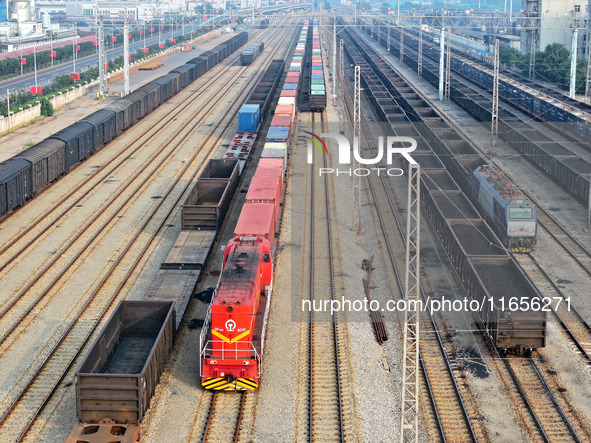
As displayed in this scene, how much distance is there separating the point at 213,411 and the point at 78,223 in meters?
21.4

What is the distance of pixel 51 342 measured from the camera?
2686 centimetres

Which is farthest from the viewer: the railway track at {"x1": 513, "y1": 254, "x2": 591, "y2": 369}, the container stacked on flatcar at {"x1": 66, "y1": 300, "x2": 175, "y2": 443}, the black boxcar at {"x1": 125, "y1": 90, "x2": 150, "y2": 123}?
the black boxcar at {"x1": 125, "y1": 90, "x2": 150, "y2": 123}

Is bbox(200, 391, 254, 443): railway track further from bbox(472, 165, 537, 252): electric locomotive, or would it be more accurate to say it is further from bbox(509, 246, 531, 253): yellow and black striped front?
bbox(509, 246, 531, 253): yellow and black striped front

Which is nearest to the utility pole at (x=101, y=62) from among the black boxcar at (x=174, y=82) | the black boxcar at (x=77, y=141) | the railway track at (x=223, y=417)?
the black boxcar at (x=174, y=82)

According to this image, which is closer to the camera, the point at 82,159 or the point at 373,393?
the point at 373,393

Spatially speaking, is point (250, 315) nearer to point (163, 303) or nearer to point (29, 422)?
point (163, 303)

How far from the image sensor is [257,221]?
102 feet

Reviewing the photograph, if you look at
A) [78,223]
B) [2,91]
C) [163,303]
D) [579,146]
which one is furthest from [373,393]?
[2,91]

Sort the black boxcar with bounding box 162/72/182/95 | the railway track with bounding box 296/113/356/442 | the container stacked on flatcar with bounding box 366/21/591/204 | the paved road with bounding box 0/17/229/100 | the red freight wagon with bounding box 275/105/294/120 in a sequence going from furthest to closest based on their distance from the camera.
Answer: the paved road with bounding box 0/17/229/100
the black boxcar with bounding box 162/72/182/95
the red freight wagon with bounding box 275/105/294/120
the container stacked on flatcar with bounding box 366/21/591/204
the railway track with bounding box 296/113/356/442

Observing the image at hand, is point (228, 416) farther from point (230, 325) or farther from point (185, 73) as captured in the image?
point (185, 73)

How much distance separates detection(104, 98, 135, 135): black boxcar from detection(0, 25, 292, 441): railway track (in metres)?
23.3

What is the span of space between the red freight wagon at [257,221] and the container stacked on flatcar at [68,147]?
592 inches

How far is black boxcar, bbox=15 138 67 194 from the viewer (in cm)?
4350

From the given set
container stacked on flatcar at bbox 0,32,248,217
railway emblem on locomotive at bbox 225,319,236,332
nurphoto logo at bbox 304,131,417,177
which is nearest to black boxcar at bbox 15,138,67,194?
container stacked on flatcar at bbox 0,32,248,217
